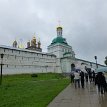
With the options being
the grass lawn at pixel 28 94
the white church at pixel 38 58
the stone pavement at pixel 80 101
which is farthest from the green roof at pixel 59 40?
the stone pavement at pixel 80 101

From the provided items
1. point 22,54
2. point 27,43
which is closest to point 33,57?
point 22,54

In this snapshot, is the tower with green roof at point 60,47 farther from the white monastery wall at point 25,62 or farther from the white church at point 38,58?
the white monastery wall at point 25,62

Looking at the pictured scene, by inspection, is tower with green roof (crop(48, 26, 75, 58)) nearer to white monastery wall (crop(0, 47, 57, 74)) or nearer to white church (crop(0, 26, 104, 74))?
white church (crop(0, 26, 104, 74))

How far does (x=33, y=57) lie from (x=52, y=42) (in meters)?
19.8

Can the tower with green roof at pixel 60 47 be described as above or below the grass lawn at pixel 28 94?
above

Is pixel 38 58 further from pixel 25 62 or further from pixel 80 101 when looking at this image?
pixel 80 101

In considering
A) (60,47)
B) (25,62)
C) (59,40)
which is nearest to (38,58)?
(25,62)

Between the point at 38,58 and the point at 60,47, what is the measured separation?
14.8m

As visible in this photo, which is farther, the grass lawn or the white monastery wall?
the white monastery wall

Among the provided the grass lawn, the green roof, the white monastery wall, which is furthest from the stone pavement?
the green roof

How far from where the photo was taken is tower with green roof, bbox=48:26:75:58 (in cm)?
7538

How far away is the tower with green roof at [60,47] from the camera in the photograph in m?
75.4

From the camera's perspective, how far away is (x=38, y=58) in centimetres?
6319

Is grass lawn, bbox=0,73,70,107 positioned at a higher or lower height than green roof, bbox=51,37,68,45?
lower
